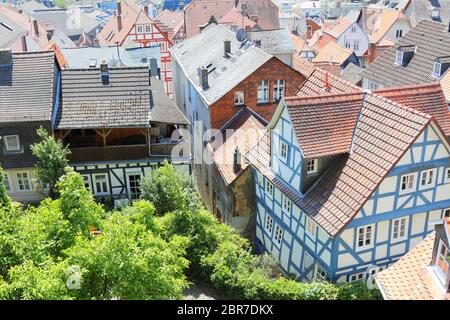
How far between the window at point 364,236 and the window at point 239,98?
13396 millimetres

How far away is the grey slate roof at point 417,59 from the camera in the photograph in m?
35.1

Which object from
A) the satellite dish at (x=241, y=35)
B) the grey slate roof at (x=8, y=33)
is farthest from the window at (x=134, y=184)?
the grey slate roof at (x=8, y=33)

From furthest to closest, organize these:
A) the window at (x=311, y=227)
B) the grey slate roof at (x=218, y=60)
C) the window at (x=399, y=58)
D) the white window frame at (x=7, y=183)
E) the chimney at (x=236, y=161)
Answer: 1. the window at (x=399, y=58)
2. the grey slate roof at (x=218, y=60)
3. the white window frame at (x=7, y=183)
4. the chimney at (x=236, y=161)
5. the window at (x=311, y=227)

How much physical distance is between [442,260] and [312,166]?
7900 millimetres

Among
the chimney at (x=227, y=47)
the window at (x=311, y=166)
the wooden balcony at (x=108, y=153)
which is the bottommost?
the wooden balcony at (x=108, y=153)

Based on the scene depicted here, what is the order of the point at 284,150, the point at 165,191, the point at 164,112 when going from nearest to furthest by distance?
1. the point at 284,150
2. the point at 165,191
3. the point at 164,112

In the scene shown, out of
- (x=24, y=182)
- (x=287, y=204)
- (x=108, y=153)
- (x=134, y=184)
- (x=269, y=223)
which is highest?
(x=108, y=153)

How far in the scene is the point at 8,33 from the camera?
167 ft

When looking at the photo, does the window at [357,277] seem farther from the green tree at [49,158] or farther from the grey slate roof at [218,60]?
the green tree at [49,158]

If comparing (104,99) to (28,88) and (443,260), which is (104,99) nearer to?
(28,88)

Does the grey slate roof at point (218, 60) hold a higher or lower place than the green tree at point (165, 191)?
higher

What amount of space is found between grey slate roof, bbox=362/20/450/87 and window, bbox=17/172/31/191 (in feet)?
83.9

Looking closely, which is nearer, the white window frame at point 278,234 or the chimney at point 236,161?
the white window frame at point 278,234

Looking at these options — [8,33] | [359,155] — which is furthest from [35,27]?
[359,155]
